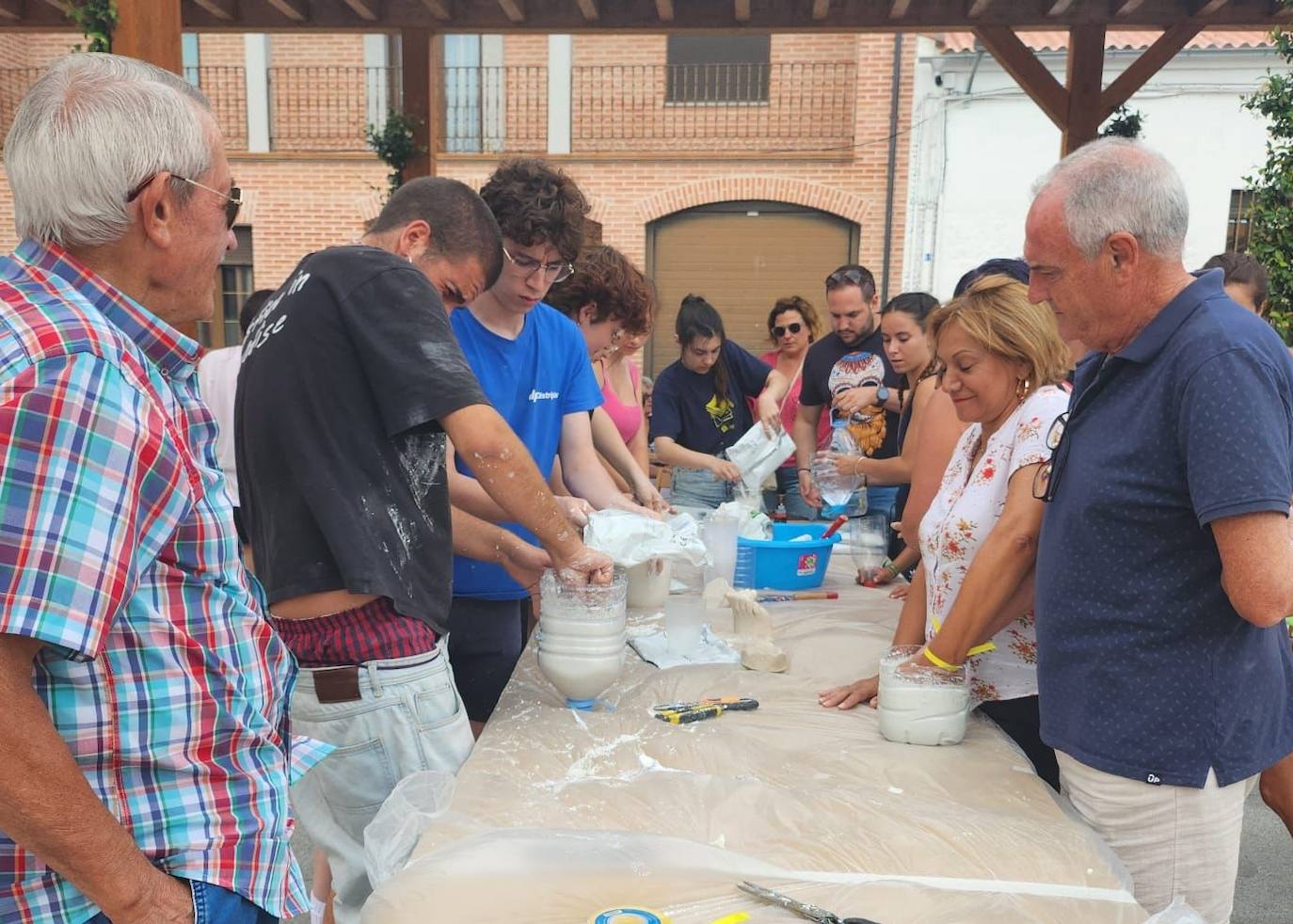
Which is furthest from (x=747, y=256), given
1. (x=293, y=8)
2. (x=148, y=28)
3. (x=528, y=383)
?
(x=528, y=383)

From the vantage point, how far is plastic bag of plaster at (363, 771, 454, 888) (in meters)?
1.43

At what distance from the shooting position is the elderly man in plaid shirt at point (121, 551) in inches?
36.4

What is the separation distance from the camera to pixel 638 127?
1312cm

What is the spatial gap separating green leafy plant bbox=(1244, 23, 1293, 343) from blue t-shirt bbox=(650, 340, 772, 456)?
301 centimetres

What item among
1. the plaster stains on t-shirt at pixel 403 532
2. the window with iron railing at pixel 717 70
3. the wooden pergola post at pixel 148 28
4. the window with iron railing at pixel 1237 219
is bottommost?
the plaster stains on t-shirt at pixel 403 532

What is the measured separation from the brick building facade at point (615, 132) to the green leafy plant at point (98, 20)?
8468 millimetres

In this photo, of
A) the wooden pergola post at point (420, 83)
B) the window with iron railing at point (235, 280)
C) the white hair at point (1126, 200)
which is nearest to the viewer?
the white hair at point (1126, 200)

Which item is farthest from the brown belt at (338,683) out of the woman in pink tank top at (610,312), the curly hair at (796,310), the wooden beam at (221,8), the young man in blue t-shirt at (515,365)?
the wooden beam at (221,8)

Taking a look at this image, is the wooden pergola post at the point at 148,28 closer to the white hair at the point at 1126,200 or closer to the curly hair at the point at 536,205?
the curly hair at the point at 536,205

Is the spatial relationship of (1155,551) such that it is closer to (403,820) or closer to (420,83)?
(403,820)

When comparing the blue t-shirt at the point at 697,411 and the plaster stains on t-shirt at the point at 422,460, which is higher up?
the plaster stains on t-shirt at the point at 422,460

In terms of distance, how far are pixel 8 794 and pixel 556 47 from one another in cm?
1355

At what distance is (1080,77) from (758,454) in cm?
349

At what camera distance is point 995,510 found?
1.98 m
